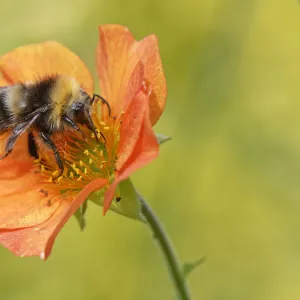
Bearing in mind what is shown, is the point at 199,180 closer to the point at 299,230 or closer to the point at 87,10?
the point at 299,230

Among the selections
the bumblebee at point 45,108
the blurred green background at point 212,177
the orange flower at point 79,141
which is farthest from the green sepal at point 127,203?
the blurred green background at point 212,177

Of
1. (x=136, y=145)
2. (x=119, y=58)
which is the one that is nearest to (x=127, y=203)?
(x=136, y=145)

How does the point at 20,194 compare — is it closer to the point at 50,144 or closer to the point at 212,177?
the point at 50,144

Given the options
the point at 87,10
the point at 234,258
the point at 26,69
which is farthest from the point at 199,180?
the point at 26,69

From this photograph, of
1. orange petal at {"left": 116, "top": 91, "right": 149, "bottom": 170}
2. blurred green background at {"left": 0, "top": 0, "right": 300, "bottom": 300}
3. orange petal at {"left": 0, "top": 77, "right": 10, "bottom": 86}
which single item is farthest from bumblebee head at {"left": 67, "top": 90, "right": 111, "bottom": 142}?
blurred green background at {"left": 0, "top": 0, "right": 300, "bottom": 300}

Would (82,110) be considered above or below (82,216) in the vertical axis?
above

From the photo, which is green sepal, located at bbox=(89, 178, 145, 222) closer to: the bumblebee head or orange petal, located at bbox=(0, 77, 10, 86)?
the bumblebee head
